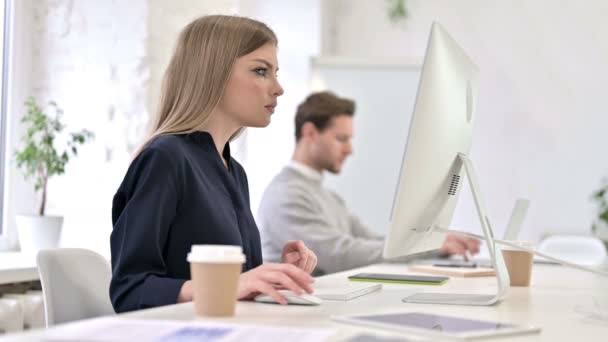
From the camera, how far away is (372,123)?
4895 millimetres

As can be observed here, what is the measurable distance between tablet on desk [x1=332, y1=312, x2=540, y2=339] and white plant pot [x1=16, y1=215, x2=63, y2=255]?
199cm

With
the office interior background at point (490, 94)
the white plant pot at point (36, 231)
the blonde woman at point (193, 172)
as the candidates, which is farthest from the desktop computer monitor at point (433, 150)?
the office interior background at point (490, 94)

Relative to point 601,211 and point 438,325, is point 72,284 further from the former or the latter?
point 601,211

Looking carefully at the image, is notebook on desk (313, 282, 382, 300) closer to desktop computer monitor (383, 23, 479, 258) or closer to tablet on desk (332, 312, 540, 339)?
desktop computer monitor (383, 23, 479, 258)

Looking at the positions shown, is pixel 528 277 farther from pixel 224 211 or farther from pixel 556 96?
pixel 556 96

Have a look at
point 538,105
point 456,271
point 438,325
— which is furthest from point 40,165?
point 538,105

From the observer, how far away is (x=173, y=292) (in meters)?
1.38

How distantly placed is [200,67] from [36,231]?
1.48m

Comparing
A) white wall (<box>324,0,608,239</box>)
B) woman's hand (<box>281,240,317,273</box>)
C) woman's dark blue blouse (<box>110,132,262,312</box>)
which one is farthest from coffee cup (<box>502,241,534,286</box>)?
white wall (<box>324,0,608,239</box>)

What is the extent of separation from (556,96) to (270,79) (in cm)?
359

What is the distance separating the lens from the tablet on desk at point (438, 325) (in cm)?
102

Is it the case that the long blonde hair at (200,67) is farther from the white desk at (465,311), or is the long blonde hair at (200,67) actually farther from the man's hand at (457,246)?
the man's hand at (457,246)

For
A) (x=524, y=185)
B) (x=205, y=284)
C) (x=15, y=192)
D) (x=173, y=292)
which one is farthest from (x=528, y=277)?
(x=524, y=185)

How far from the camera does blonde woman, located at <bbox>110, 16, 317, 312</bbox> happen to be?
144cm
